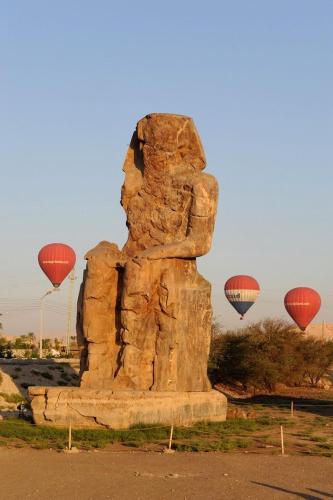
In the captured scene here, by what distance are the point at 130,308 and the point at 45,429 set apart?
2.02m

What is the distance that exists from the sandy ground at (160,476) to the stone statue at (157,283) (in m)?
2.34

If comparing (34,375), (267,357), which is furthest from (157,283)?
(267,357)

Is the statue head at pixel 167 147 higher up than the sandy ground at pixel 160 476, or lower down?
higher up

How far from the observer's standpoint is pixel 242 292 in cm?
3662

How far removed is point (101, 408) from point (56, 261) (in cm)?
2307

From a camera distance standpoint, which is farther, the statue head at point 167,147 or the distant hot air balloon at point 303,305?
the distant hot air balloon at point 303,305

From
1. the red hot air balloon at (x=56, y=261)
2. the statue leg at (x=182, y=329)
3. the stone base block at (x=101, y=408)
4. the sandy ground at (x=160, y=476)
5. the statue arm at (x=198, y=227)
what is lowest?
the sandy ground at (x=160, y=476)

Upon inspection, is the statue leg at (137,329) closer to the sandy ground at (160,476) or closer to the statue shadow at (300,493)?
the sandy ground at (160,476)

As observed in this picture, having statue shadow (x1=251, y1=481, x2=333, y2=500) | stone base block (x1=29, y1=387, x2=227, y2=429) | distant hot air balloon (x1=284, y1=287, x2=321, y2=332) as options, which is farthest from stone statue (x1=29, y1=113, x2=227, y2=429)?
distant hot air balloon (x1=284, y1=287, x2=321, y2=332)

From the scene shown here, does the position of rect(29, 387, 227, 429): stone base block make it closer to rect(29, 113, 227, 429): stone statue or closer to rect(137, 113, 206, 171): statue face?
rect(29, 113, 227, 429): stone statue

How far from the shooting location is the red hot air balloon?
3312cm

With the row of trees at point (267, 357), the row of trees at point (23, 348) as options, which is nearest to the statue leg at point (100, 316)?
the row of trees at point (267, 357)

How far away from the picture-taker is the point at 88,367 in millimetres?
11250

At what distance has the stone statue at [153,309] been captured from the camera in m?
10.5
